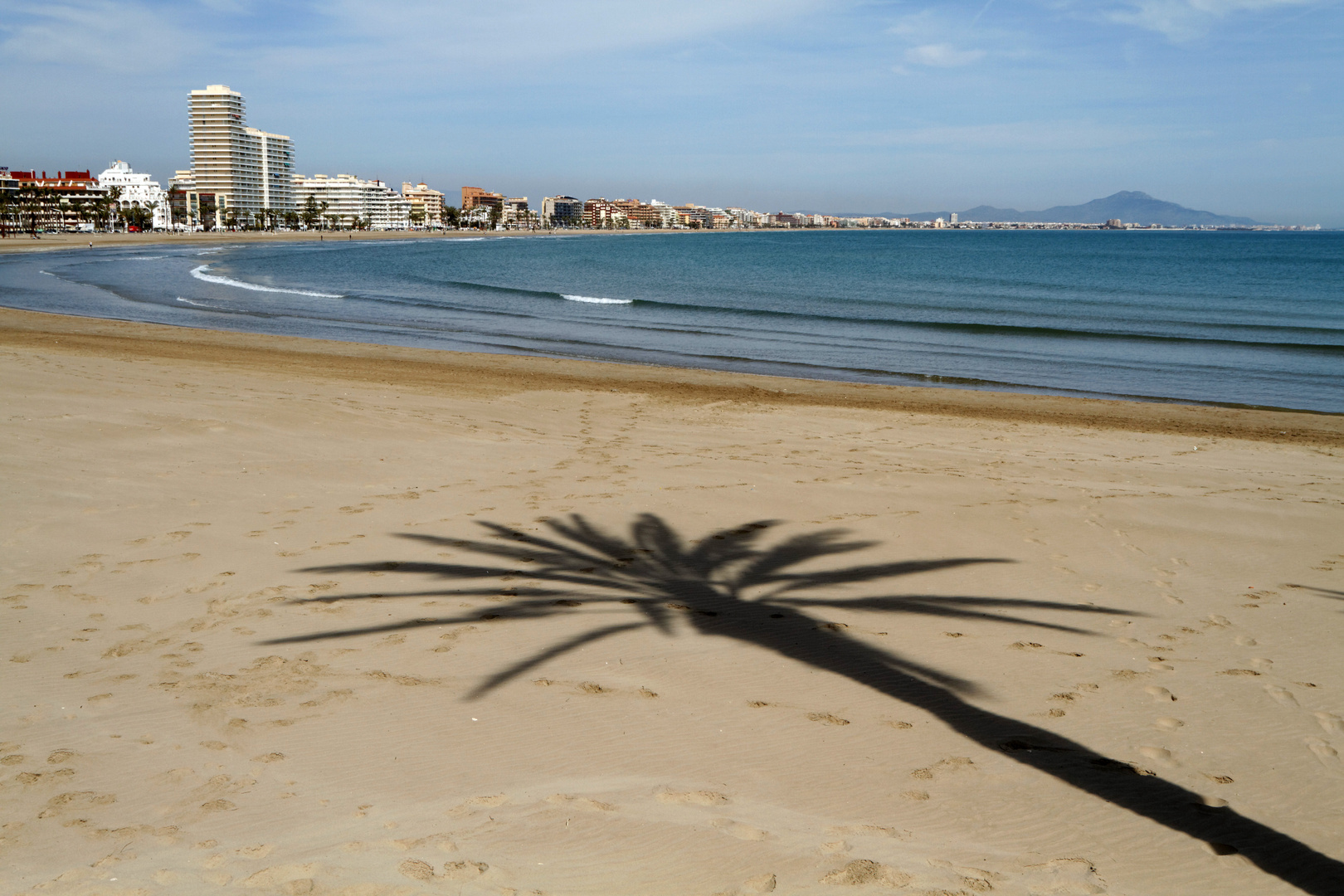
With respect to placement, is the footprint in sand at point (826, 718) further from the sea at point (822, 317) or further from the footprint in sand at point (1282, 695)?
the sea at point (822, 317)

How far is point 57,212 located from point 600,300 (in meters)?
136

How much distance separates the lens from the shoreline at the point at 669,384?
14383 millimetres

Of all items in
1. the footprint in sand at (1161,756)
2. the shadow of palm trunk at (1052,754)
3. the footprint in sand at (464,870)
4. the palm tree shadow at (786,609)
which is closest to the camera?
the footprint in sand at (464,870)

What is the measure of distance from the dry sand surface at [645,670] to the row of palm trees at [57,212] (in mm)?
128135

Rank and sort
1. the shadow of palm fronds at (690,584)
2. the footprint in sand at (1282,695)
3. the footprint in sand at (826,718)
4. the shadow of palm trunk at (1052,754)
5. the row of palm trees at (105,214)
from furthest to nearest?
the row of palm trees at (105,214) < the shadow of palm fronds at (690,584) < the footprint in sand at (1282,695) < the footprint in sand at (826,718) < the shadow of palm trunk at (1052,754)

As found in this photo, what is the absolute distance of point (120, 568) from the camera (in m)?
6.03

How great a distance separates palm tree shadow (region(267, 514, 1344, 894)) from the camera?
378 cm

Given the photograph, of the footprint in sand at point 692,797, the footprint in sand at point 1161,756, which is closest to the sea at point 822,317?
the footprint in sand at point 1161,756

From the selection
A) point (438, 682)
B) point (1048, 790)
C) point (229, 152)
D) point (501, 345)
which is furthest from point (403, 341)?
point (229, 152)

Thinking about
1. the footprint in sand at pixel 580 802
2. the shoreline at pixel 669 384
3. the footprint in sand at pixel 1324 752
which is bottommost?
the footprint in sand at pixel 1324 752

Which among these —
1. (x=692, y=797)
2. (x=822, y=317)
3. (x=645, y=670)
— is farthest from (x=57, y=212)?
(x=692, y=797)

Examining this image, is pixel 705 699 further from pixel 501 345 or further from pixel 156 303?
pixel 156 303

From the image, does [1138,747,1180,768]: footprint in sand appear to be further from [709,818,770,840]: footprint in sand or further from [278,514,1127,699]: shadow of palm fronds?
[709,818,770,840]: footprint in sand

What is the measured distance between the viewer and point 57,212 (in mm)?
136375
